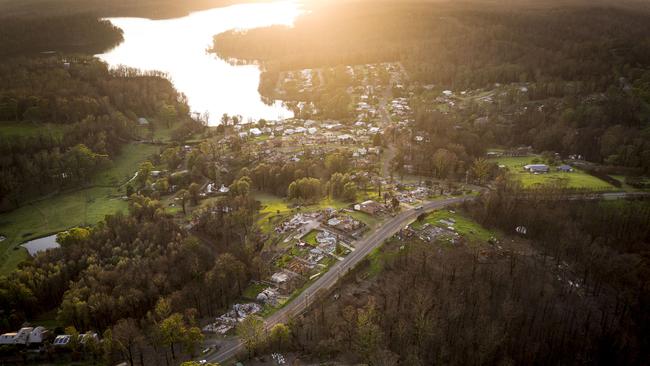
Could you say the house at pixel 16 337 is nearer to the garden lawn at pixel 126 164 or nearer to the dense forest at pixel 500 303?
the dense forest at pixel 500 303

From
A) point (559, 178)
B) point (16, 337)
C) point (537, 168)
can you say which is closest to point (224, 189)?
point (16, 337)

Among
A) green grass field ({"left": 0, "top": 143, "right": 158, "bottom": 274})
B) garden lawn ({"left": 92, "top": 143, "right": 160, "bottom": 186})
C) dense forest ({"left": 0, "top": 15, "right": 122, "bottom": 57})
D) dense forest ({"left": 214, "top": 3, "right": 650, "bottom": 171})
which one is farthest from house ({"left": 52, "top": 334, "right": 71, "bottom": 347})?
dense forest ({"left": 0, "top": 15, "right": 122, "bottom": 57})

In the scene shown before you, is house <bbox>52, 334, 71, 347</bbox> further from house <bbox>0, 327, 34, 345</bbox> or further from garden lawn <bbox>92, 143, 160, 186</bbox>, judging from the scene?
garden lawn <bbox>92, 143, 160, 186</bbox>

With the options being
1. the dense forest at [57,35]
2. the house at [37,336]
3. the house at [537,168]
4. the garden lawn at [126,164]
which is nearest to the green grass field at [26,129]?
the garden lawn at [126,164]

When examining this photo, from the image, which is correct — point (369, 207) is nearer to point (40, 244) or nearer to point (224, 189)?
point (224, 189)

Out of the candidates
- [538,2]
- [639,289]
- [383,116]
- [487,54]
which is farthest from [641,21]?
[639,289]
